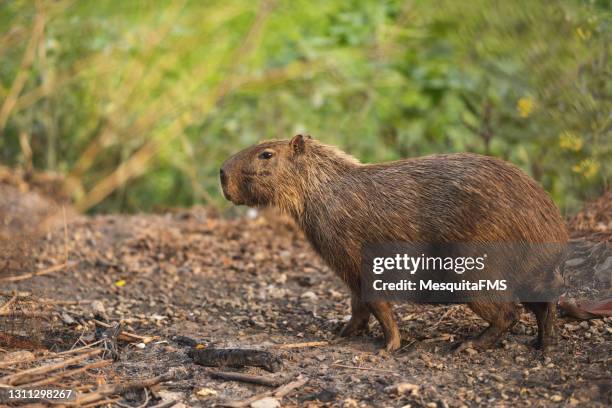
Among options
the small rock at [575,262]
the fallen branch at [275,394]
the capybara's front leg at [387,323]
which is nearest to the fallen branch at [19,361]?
the fallen branch at [275,394]

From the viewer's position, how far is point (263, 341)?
4586 mm

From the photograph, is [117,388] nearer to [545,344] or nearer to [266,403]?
[266,403]

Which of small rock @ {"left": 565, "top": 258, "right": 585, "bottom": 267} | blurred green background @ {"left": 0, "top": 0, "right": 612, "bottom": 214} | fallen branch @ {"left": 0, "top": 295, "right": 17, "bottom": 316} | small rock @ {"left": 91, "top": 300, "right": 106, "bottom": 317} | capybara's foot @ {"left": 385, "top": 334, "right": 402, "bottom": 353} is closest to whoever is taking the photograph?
capybara's foot @ {"left": 385, "top": 334, "right": 402, "bottom": 353}

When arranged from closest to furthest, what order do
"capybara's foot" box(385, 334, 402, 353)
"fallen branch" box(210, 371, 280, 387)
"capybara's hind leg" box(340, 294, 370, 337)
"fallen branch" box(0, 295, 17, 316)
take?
"fallen branch" box(210, 371, 280, 387)
"capybara's foot" box(385, 334, 402, 353)
"fallen branch" box(0, 295, 17, 316)
"capybara's hind leg" box(340, 294, 370, 337)

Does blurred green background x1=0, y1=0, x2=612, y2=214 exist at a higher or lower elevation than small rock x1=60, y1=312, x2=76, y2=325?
higher

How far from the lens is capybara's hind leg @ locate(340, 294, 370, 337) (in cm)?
469

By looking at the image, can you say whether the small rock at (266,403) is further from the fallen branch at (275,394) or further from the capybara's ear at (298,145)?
the capybara's ear at (298,145)

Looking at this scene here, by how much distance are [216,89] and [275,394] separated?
5.25 meters

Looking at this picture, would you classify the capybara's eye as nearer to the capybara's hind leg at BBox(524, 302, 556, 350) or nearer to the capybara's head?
the capybara's head

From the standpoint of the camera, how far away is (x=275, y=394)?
3.75m

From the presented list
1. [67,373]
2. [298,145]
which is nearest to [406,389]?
[67,373]

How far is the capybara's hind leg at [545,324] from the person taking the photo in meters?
4.19

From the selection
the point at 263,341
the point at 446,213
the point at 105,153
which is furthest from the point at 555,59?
the point at 105,153

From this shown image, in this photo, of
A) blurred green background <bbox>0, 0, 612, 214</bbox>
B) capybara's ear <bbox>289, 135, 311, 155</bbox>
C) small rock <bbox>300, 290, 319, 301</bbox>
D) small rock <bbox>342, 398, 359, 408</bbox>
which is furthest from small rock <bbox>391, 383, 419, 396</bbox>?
blurred green background <bbox>0, 0, 612, 214</bbox>
